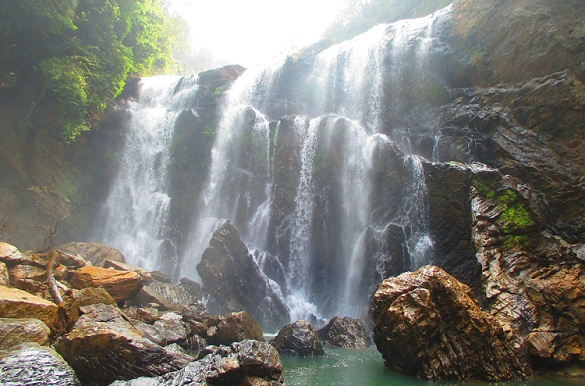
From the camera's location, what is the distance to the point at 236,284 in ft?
59.2

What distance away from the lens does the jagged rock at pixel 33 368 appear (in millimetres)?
5574

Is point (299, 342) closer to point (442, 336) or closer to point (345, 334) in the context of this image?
Answer: point (345, 334)

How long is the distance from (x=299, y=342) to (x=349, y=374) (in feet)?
9.19

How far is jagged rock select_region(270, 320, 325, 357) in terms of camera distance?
11305 millimetres

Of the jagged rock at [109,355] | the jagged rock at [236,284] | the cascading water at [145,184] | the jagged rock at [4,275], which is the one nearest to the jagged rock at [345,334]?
the jagged rock at [236,284]

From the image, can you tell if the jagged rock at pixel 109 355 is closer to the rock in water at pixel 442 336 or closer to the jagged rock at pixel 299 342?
the jagged rock at pixel 299 342

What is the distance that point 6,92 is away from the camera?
68.3 feet

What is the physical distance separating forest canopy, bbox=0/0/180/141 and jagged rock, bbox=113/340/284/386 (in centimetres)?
1875

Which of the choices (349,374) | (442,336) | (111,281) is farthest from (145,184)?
(442,336)

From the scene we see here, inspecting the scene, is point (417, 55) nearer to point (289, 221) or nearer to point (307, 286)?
point (289, 221)

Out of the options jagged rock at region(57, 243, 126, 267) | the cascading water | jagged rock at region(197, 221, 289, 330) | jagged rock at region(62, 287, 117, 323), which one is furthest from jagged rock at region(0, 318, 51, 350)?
the cascading water

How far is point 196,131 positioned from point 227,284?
45.6 feet

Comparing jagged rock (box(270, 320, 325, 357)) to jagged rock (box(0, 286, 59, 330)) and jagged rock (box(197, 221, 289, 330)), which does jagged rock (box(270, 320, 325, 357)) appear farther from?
jagged rock (box(0, 286, 59, 330))

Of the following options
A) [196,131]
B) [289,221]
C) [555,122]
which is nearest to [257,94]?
[196,131]
